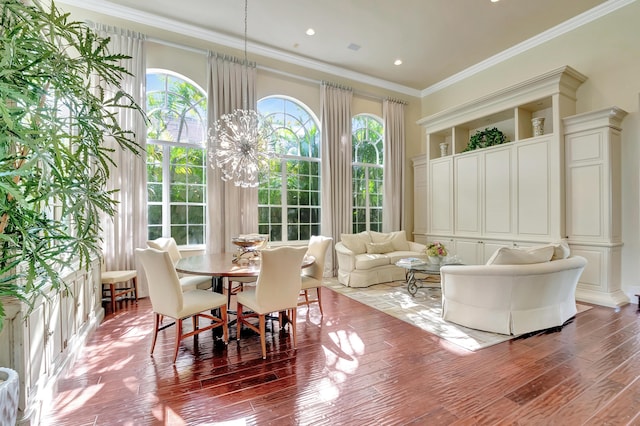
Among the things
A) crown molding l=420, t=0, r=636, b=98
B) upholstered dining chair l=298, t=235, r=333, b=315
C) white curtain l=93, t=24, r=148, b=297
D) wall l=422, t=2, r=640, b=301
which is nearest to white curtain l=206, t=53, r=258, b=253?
white curtain l=93, t=24, r=148, b=297

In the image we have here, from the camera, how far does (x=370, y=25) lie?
192 inches

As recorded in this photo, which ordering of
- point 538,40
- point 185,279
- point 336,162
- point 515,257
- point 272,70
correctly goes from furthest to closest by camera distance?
point 336,162
point 272,70
point 538,40
point 185,279
point 515,257

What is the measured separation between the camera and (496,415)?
1917 millimetres

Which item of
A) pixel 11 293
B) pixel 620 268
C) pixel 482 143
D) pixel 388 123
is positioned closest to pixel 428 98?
pixel 388 123

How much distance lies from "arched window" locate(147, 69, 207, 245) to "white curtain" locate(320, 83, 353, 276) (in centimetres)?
233

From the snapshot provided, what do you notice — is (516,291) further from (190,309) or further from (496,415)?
(190,309)

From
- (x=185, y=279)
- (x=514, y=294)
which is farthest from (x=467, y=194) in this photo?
(x=185, y=279)

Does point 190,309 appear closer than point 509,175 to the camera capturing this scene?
Yes

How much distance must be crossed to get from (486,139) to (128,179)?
620 centimetres

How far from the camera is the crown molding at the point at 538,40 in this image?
437 centimetres

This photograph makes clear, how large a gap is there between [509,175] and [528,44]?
2422 mm

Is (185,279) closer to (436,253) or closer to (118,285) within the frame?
(118,285)

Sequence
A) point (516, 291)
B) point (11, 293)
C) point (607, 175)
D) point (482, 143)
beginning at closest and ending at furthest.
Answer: point (11, 293), point (516, 291), point (607, 175), point (482, 143)

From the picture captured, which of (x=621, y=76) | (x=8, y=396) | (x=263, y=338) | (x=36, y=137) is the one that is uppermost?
(x=621, y=76)
